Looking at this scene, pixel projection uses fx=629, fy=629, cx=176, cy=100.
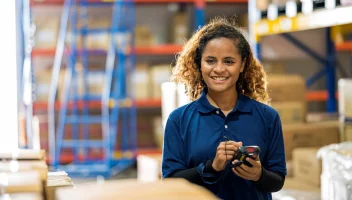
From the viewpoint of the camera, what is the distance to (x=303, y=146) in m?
4.55

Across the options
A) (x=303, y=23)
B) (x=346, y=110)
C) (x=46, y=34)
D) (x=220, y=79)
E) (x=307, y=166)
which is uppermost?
(x=46, y=34)

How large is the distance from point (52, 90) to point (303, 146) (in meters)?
4.00

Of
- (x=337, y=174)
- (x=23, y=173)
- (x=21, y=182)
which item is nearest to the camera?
(x=21, y=182)

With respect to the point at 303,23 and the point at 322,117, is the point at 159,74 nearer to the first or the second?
the point at 322,117

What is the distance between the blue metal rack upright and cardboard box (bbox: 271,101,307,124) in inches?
119

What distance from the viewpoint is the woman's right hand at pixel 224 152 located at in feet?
7.09

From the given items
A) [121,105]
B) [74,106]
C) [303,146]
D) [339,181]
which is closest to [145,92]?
[121,105]

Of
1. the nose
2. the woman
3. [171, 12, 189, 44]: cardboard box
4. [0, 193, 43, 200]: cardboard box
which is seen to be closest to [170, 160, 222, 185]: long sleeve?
the woman

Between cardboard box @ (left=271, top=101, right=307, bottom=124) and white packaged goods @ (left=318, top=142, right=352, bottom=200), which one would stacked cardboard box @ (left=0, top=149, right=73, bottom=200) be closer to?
white packaged goods @ (left=318, top=142, right=352, bottom=200)

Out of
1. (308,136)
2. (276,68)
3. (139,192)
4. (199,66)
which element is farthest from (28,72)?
(139,192)

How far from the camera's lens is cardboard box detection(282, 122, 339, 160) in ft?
14.8

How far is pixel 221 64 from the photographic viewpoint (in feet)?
7.73

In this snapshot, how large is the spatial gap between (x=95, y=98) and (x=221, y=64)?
5.61m

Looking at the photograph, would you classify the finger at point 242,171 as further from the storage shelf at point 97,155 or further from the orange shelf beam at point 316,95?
the orange shelf beam at point 316,95
